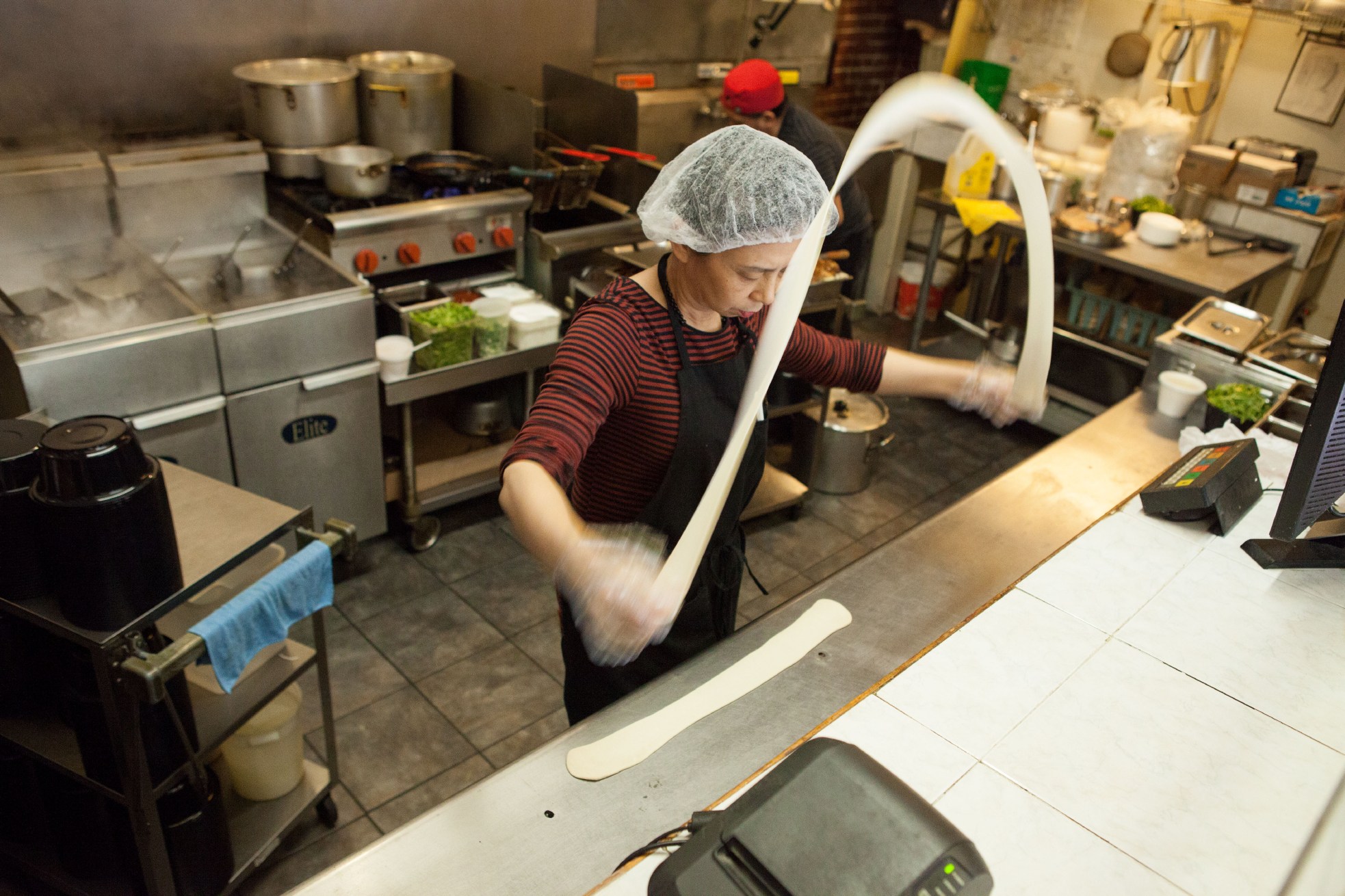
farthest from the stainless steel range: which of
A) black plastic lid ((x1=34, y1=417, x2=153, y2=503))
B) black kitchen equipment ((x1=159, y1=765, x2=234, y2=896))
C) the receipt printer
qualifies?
the receipt printer

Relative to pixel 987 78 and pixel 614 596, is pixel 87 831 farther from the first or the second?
pixel 987 78

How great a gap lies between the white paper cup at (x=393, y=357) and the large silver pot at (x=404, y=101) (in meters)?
0.96

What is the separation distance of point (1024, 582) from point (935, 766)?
1.69 ft

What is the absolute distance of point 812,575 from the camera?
3.58m

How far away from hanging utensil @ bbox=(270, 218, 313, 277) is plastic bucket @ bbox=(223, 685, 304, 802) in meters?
1.49

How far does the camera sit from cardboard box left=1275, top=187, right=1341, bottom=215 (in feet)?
14.3

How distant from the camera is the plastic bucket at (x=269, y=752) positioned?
7.34ft

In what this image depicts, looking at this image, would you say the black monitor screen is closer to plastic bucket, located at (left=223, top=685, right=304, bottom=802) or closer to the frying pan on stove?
plastic bucket, located at (left=223, top=685, right=304, bottom=802)

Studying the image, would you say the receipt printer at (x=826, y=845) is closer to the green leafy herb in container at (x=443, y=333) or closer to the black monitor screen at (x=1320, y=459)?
the black monitor screen at (x=1320, y=459)

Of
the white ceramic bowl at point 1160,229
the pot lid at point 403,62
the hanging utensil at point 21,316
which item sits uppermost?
the pot lid at point 403,62

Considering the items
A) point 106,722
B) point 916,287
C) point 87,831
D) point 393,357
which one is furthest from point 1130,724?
point 916,287

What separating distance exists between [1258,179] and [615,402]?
4.24m

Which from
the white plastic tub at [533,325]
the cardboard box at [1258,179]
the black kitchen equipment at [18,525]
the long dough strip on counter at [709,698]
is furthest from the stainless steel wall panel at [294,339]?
the cardboard box at [1258,179]

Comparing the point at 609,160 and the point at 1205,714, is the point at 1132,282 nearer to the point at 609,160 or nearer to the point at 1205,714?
the point at 609,160
